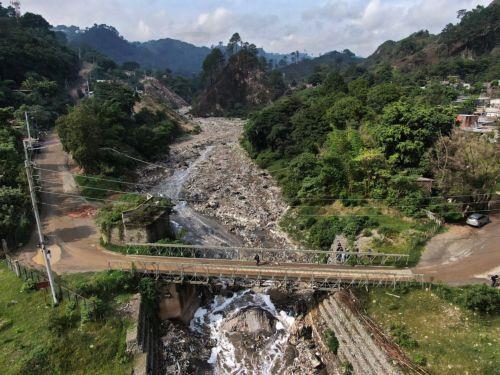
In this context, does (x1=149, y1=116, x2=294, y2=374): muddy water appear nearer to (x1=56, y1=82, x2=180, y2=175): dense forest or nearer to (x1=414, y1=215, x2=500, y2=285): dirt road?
(x1=414, y1=215, x2=500, y2=285): dirt road

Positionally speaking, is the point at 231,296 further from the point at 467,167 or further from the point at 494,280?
the point at 467,167

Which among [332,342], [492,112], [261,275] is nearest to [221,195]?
[261,275]

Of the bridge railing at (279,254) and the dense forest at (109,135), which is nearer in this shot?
the bridge railing at (279,254)

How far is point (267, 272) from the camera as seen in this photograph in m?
26.2

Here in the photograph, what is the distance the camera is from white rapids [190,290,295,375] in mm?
23516

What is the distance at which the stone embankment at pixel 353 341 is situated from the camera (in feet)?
63.1

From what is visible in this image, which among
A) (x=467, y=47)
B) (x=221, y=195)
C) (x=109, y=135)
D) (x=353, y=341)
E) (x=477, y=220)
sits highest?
(x=467, y=47)

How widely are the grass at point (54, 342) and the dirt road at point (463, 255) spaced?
21.6 metres

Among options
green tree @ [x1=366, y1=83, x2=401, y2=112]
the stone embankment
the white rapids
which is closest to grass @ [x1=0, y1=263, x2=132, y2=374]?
the white rapids

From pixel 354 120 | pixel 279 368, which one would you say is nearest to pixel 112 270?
pixel 279 368

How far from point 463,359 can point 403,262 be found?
9932 millimetres

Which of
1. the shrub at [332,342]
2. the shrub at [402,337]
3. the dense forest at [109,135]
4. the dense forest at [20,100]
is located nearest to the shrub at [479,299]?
the shrub at [402,337]

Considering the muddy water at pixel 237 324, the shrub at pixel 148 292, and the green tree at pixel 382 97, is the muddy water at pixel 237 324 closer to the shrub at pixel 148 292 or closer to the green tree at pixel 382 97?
the shrub at pixel 148 292

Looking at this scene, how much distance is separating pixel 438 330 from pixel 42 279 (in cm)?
2620
